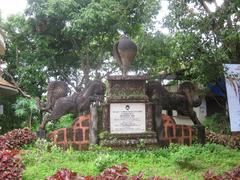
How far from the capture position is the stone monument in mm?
11722

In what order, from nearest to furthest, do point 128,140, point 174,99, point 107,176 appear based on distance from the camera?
point 107,176 < point 128,140 < point 174,99

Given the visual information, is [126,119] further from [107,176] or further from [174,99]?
[107,176]

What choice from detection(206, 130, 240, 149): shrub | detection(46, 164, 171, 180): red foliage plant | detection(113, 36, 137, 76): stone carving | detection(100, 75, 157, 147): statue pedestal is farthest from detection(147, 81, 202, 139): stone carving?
detection(46, 164, 171, 180): red foliage plant

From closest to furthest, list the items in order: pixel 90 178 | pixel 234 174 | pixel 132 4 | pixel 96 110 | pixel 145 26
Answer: pixel 90 178 < pixel 234 174 < pixel 96 110 < pixel 132 4 < pixel 145 26

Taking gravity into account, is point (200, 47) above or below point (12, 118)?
above

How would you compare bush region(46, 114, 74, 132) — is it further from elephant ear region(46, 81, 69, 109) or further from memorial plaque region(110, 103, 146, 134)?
memorial plaque region(110, 103, 146, 134)

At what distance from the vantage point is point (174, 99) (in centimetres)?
1306

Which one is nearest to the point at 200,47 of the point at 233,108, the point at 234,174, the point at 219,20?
the point at 219,20

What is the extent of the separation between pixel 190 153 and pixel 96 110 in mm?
3758

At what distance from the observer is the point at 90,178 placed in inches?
212

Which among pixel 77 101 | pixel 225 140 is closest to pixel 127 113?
pixel 77 101

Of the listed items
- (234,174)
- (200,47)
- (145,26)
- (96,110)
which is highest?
(145,26)

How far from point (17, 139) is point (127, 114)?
3.78 m

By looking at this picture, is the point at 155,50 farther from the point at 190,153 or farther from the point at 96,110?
the point at 190,153
